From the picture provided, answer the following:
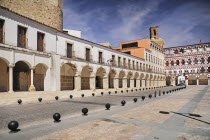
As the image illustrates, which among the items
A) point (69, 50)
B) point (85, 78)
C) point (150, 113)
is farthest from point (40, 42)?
point (150, 113)

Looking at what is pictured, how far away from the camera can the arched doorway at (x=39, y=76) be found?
18625 millimetres

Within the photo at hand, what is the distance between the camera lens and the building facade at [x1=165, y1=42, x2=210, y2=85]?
50688 millimetres

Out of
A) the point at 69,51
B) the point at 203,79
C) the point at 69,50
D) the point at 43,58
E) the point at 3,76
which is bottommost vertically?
the point at 203,79

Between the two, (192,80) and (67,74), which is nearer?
(67,74)

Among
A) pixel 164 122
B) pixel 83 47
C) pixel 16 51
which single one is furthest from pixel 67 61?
pixel 164 122

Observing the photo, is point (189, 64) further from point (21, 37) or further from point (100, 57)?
point (21, 37)

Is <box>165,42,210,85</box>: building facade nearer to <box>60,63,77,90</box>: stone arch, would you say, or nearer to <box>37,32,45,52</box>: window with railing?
<box>60,63,77,90</box>: stone arch

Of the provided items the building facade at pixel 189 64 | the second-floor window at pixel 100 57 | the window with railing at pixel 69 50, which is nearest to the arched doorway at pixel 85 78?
the second-floor window at pixel 100 57

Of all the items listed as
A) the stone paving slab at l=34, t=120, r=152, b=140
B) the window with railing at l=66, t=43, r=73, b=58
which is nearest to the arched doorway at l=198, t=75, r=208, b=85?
the window with railing at l=66, t=43, r=73, b=58

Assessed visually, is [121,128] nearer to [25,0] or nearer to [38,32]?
[38,32]

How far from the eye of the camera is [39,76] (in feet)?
62.2

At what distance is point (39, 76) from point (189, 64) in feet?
161

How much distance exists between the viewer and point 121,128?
15.7ft

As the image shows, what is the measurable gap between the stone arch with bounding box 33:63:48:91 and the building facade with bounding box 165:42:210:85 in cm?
4075
